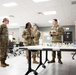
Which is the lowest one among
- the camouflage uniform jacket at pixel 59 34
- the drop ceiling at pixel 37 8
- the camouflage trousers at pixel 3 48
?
the camouflage trousers at pixel 3 48

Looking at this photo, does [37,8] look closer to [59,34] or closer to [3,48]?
[59,34]

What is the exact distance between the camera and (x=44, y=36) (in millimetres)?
14320

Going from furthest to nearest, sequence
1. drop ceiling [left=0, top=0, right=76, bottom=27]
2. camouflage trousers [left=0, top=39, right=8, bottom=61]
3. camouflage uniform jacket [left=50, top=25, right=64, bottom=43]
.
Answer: drop ceiling [left=0, top=0, right=76, bottom=27] → camouflage uniform jacket [left=50, top=25, right=64, bottom=43] → camouflage trousers [left=0, top=39, right=8, bottom=61]

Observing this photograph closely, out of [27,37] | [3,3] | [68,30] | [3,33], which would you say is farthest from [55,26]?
[68,30]

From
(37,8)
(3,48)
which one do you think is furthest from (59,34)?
(37,8)

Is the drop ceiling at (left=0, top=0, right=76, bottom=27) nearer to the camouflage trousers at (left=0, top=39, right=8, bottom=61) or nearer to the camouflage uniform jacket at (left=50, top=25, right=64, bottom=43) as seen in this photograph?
the camouflage uniform jacket at (left=50, top=25, right=64, bottom=43)

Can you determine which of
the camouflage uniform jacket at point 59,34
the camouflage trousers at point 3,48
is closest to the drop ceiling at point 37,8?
the camouflage uniform jacket at point 59,34

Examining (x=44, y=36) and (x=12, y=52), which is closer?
(x=12, y=52)

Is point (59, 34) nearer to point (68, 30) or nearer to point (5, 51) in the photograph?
point (5, 51)

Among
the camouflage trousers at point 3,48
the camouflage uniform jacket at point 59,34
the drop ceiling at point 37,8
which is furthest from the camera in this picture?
the drop ceiling at point 37,8

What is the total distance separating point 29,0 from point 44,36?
885cm

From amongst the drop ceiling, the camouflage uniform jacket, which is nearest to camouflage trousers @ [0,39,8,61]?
the camouflage uniform jacket

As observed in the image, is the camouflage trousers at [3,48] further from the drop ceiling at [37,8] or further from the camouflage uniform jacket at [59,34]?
the drop ceiling at [37,8]

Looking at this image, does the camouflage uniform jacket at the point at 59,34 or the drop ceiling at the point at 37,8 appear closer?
the camouflage uniform jacket at the point at 59,34
